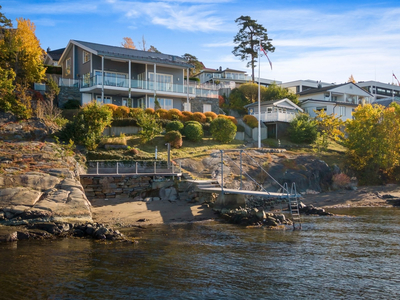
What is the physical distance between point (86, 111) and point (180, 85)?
1715 cm

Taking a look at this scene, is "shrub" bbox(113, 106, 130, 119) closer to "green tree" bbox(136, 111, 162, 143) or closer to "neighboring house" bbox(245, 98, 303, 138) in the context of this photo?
"green tree" bbox(136, 111, 162, 143)

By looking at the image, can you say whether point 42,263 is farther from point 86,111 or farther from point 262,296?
point 86,111

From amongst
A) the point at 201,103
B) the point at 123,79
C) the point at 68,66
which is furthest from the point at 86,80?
the point at 201,103

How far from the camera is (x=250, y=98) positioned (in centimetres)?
5294

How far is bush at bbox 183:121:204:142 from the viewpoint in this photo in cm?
3450

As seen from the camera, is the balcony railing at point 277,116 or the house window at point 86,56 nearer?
the balcony railing at point 277,116

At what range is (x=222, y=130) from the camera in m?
36.4

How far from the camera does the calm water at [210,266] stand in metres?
10.2

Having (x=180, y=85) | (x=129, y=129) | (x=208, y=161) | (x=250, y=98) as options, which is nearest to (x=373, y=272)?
(x=208, y=161)

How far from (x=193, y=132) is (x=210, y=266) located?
22.7 meters

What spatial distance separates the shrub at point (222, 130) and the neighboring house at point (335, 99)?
1939cm

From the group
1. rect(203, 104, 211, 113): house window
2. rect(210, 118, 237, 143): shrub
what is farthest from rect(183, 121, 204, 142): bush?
rect(203, 104, 211, 113): house window

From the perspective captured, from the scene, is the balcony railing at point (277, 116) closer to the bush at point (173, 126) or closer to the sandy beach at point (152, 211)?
the bush at point (173, 126)

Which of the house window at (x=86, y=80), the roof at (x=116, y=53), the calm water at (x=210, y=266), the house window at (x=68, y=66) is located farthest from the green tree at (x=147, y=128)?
the house window at (x=68, y=66)
